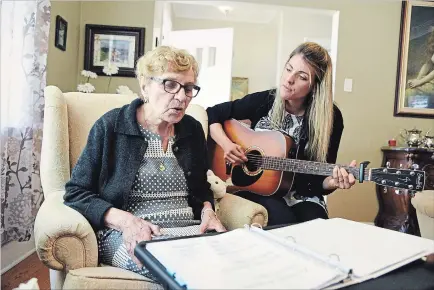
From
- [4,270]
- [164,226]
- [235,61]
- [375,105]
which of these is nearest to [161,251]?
[164,226]

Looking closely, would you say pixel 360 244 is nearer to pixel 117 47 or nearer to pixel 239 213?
pixel 239 213

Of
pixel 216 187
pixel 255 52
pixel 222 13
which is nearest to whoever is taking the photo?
pixel 216 187

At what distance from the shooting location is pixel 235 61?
242 inches

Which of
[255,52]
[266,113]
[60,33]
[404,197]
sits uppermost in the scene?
[255,52]

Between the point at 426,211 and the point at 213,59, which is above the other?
the point at 213,59

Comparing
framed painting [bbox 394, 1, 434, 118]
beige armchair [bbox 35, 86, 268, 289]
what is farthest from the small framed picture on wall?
framed painting [bbox 394, 1, 434, 118]

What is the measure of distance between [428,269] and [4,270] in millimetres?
1866

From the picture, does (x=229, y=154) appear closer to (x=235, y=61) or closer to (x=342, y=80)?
(x=342, y=80)

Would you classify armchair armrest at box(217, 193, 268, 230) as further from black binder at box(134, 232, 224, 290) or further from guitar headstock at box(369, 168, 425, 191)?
black binder at box(134, 232, 224, 290)

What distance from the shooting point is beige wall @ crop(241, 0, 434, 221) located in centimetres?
327

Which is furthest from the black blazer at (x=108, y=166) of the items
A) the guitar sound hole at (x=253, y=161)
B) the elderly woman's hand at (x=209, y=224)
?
the guitar sound hole at (x=253, y=161)

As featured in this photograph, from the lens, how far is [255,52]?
6.11 metres

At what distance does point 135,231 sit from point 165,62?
481 mm

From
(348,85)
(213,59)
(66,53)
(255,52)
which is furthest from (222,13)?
(66,53)
